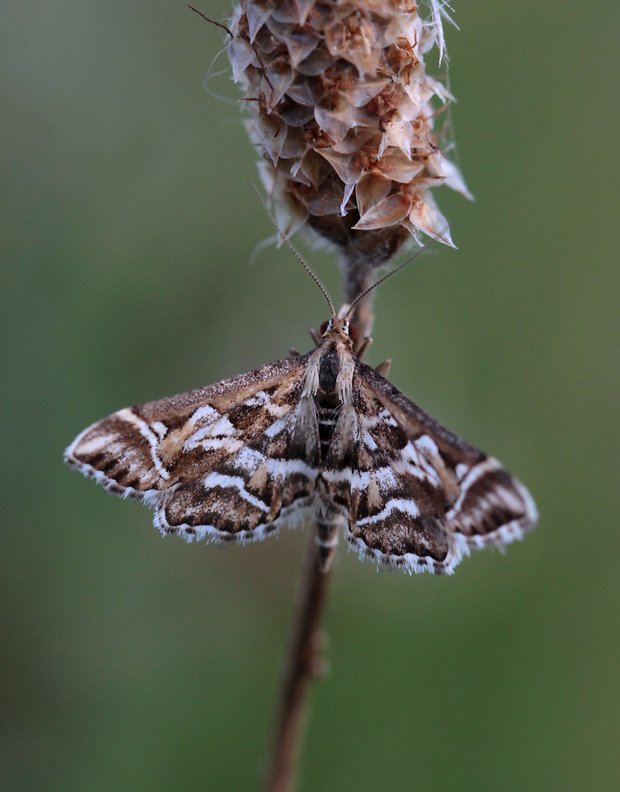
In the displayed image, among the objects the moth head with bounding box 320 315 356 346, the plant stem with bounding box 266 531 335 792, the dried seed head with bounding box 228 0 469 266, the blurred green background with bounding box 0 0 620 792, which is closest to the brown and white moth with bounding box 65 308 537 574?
the moth head with bounding box 320 315 356 346

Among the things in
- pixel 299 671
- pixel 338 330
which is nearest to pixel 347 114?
pixel 338 330

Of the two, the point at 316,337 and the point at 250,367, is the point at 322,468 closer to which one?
the point at 316,337

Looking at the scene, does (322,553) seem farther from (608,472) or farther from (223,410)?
(608,472)

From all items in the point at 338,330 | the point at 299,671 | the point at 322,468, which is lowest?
the point at 299,671

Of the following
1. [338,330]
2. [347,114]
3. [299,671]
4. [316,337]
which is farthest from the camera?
[299,671]

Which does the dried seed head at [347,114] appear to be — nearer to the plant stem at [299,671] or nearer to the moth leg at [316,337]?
the moth leg at [316,337]

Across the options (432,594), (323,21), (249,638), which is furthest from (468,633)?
(323,21)
